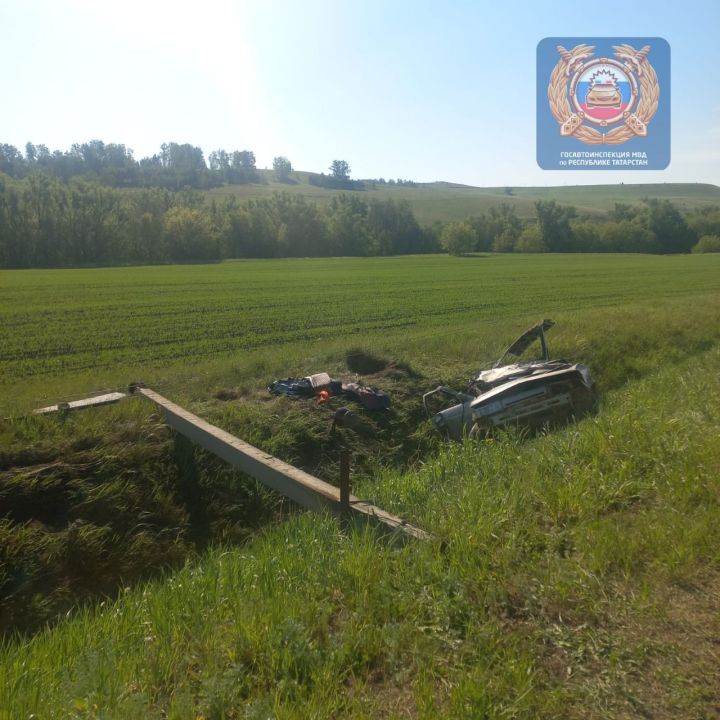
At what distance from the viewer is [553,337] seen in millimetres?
13438

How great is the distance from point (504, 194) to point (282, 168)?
5617 cm

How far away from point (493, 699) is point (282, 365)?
8774mm

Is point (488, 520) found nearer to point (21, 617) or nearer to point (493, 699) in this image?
point (493, 699)

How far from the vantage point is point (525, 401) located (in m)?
8.11

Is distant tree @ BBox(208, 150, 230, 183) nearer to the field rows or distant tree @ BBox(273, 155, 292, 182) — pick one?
distant tree @ BBox(273, 155, 292, 182)

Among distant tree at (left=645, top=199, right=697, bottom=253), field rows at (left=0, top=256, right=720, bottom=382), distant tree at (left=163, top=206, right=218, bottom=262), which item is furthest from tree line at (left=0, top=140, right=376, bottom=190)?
field rows at (left=0, top=256, right=720, bottom=382)

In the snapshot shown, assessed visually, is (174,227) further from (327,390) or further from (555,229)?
(327,390)

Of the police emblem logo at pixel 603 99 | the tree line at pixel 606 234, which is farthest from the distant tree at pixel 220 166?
the police emblem logo at pixel 603 99

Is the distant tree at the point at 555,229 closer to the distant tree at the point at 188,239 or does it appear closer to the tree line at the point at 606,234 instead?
the tree line at the point at 606,234

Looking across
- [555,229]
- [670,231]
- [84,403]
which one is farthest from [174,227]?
[84,403]

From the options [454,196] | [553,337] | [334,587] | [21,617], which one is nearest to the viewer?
[334,587]

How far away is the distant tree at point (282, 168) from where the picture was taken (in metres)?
154

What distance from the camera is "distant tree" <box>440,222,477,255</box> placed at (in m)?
80.9

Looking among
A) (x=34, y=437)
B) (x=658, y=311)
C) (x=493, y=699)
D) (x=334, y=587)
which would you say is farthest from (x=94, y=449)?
(x=658, y=311)
